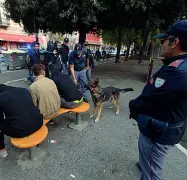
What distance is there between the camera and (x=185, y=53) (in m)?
1.34

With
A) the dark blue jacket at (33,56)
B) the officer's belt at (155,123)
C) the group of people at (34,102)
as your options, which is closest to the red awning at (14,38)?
the dark blue jacket at (33,56)

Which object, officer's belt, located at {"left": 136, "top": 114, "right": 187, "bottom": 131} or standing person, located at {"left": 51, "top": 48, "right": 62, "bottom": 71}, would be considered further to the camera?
standing person, located at {"left": 51, "top": 48, "right": 62, "bottom": 71}

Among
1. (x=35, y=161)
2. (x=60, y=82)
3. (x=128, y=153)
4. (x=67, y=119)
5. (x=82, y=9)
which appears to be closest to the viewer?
(x=35, y=161)

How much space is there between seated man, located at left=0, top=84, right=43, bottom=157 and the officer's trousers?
65.9 inches

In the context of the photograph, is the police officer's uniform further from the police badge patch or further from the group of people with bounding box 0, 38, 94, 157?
the police badge patch

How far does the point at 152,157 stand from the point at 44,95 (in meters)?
2.07

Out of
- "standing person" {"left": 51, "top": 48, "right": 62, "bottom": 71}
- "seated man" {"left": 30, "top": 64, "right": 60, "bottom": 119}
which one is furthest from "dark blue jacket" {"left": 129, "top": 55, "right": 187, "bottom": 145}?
"standing person" {"left": 51, "top": 48, "right": 62, "bottom": 71}

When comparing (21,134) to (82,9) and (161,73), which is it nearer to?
(161,73)

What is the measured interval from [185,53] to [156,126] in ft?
2.28

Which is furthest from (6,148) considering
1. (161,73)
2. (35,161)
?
(161,73)

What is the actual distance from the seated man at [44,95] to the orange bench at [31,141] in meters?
0.43

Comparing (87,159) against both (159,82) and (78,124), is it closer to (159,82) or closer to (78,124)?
(78,124)

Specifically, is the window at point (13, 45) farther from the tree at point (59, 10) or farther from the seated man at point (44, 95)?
the seated man at point (44, 95)

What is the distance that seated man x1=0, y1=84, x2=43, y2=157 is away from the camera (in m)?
2.24
